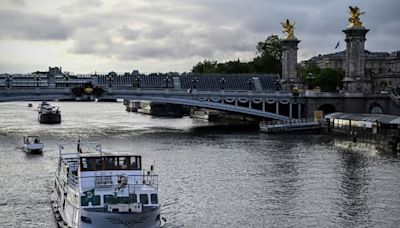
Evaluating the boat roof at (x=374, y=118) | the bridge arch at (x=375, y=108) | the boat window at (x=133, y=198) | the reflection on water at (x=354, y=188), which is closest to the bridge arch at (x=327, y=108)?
the bridge arch at (x=375, y=108)

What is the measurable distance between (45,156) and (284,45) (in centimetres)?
5755

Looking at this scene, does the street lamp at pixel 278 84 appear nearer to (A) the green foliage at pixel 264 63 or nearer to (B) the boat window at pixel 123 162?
(A) the green foliage at pixel 264 63

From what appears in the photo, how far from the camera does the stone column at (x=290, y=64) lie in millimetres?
112625

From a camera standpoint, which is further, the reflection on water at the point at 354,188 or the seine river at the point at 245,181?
the reflection on water at the point at 354,188

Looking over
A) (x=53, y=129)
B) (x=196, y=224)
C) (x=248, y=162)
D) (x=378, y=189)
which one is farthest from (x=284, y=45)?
(x=196, y=224)

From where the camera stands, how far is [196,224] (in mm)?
37156

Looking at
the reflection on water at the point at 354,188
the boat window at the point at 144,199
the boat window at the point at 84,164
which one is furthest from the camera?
the reflection on water at the point at 354,188

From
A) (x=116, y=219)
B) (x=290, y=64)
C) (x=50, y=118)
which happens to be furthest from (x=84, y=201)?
(x=290, y=64)

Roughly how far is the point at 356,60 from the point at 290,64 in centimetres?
1700

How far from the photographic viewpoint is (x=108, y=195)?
3344 centimetres

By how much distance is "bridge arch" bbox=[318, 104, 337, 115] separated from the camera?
101m

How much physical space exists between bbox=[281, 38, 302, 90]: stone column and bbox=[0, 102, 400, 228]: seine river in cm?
3295

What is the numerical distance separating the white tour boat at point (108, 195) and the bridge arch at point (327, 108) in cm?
6592

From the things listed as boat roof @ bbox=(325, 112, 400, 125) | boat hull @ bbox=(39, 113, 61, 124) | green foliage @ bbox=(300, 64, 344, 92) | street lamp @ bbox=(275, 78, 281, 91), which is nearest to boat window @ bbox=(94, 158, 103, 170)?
boat roof @ bbox=(325, 112, 400, 125)
